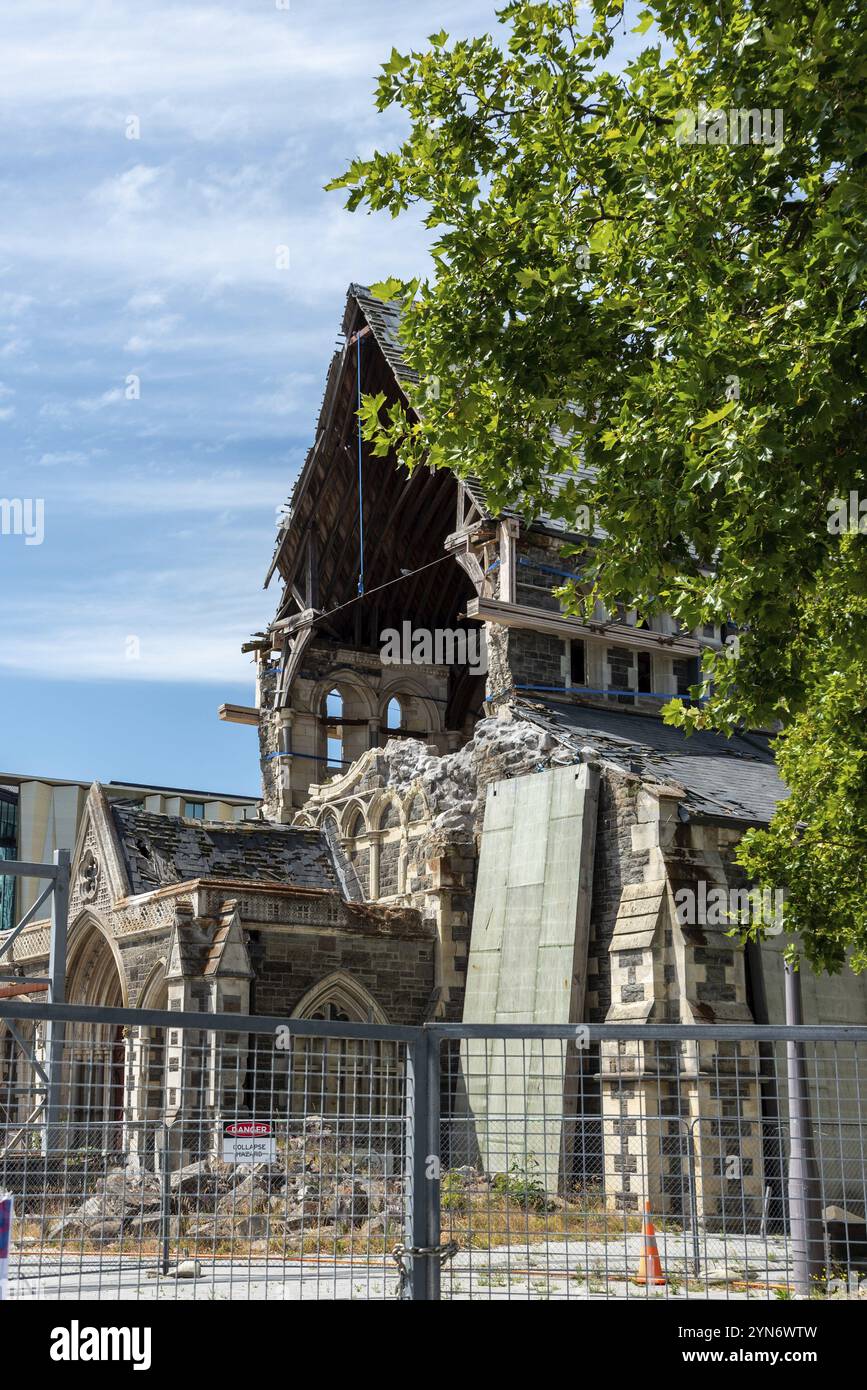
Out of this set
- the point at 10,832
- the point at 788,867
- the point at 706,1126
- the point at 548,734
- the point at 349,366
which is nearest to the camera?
the point at 788,867

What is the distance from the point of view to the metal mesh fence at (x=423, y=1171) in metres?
6.62

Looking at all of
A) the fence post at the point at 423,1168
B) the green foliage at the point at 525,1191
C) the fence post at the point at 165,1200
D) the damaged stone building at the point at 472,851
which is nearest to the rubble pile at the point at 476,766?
the damaged stone building at the point at 472,851

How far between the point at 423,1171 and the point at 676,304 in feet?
20.9

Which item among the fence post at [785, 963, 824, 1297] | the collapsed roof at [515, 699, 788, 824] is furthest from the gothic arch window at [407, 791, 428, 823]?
the fence post at [785, 963, 824, 1297]

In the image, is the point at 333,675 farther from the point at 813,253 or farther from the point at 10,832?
the point at 10,832

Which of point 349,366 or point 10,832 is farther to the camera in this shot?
point 10,832

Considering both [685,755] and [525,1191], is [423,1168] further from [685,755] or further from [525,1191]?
[685,755]

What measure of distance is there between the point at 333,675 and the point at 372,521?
141 inches

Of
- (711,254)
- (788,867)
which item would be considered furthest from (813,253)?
(788,867)

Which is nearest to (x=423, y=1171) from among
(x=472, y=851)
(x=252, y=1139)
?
(x=252, y=1139)

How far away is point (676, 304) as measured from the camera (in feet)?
33.7

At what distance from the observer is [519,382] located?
1155 cm

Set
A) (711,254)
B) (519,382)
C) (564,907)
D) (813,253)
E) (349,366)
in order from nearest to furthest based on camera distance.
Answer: (813,253) < (711,254) < (519,382) < (564,907) < (349,366)
